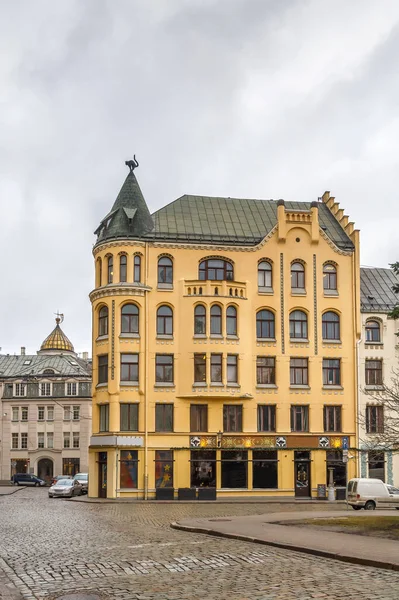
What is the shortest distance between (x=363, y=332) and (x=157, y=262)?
47.6ft

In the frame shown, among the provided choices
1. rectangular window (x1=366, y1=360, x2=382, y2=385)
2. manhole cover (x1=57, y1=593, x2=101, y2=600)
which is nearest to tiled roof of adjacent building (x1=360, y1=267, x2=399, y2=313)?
rectangular window (x1=366, y1=360, x2=382, y2=385)

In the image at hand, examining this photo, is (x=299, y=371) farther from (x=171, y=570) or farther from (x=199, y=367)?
(x=171, y=570)

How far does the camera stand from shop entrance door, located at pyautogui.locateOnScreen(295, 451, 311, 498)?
53688mm

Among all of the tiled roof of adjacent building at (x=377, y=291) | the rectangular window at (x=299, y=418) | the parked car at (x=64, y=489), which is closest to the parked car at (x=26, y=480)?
the parked car at (x=64, y=489)

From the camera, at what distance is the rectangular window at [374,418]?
5528 centimetres

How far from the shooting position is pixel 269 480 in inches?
2103

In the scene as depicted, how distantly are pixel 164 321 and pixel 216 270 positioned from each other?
4.81 metres

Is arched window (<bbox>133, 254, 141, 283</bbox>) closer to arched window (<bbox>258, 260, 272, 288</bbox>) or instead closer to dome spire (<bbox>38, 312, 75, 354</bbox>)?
arched window (<bbox>258, 260, 272, 288</bbox>)

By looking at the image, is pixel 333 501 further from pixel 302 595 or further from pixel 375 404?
pixel 302 595

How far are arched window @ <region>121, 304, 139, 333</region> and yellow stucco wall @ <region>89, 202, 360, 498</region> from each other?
38cm

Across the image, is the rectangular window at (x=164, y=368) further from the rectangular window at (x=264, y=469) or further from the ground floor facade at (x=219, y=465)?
the rectangular window at (x=264, y=469)

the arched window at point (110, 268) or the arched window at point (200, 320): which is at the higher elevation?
the arched window at point (110, 268)

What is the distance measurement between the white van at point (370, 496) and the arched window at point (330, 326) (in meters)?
15.3

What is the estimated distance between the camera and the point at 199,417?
53.8 meters
